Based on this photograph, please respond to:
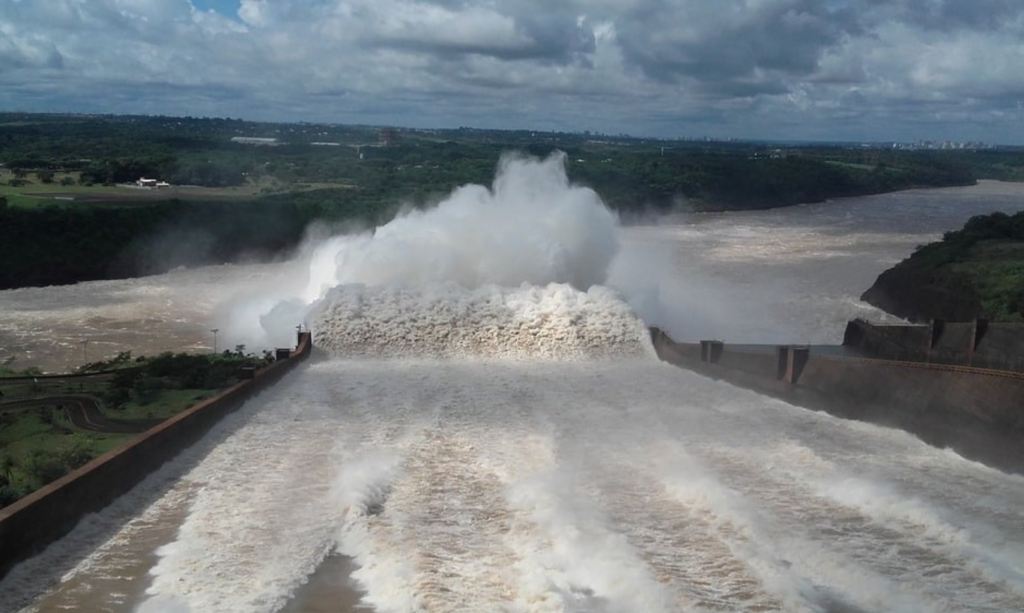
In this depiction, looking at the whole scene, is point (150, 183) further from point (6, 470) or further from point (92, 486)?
point (92, 486)

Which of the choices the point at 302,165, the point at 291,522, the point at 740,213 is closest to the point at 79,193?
the point at 302,165

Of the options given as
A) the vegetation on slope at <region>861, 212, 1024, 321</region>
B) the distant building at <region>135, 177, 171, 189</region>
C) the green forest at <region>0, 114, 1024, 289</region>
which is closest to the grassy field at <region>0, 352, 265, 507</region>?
the vegetation on slope at <region>861, 212, 1024, 321</region>

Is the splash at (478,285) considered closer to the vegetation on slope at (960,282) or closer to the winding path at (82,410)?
the winding path at (82,410)

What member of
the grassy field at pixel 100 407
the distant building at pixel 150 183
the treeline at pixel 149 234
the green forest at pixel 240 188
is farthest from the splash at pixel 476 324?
the distant building at pixel 150 183

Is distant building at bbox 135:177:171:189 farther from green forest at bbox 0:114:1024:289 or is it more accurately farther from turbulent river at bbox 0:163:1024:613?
turbulent river at bbox 0:163:1024:613

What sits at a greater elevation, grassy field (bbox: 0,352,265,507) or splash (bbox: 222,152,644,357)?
splash (bbox: 222,152,644,357)

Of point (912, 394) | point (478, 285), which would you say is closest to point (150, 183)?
point (478, 285)
